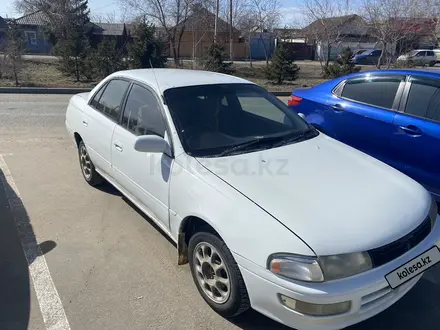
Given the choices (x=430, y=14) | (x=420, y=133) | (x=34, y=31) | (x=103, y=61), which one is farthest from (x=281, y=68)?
(x=34, y=31)

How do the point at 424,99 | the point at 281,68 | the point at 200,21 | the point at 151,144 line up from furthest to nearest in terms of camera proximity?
the point at 200,21 < the point at 281,68 < the point at 424,99 < the point at 151,144

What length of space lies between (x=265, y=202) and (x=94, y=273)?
1.62 metres

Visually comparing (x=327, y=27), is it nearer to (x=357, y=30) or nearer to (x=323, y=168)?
(x=357, y=30)

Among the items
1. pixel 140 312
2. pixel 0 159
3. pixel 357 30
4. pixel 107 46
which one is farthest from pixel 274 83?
pixel 140 312

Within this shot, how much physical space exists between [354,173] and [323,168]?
0.23m

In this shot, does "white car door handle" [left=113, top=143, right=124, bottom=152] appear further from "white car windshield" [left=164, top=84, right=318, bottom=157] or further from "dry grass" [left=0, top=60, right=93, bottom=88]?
"dry grass" [left=0, top=60, right=93, bottom=88]

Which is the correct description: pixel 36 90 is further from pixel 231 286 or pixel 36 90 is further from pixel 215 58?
pixel 231 286

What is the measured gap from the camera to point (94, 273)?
3008 mm

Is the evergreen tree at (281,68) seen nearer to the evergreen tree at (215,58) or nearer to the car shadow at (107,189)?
the evergreen tree at (215,58)

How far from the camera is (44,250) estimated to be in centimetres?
330

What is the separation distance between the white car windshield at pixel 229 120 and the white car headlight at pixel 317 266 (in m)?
1.05

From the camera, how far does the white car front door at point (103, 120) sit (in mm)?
3793

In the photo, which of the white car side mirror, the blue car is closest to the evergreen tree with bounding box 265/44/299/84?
the blue car

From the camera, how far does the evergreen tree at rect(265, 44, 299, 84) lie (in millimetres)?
16125
